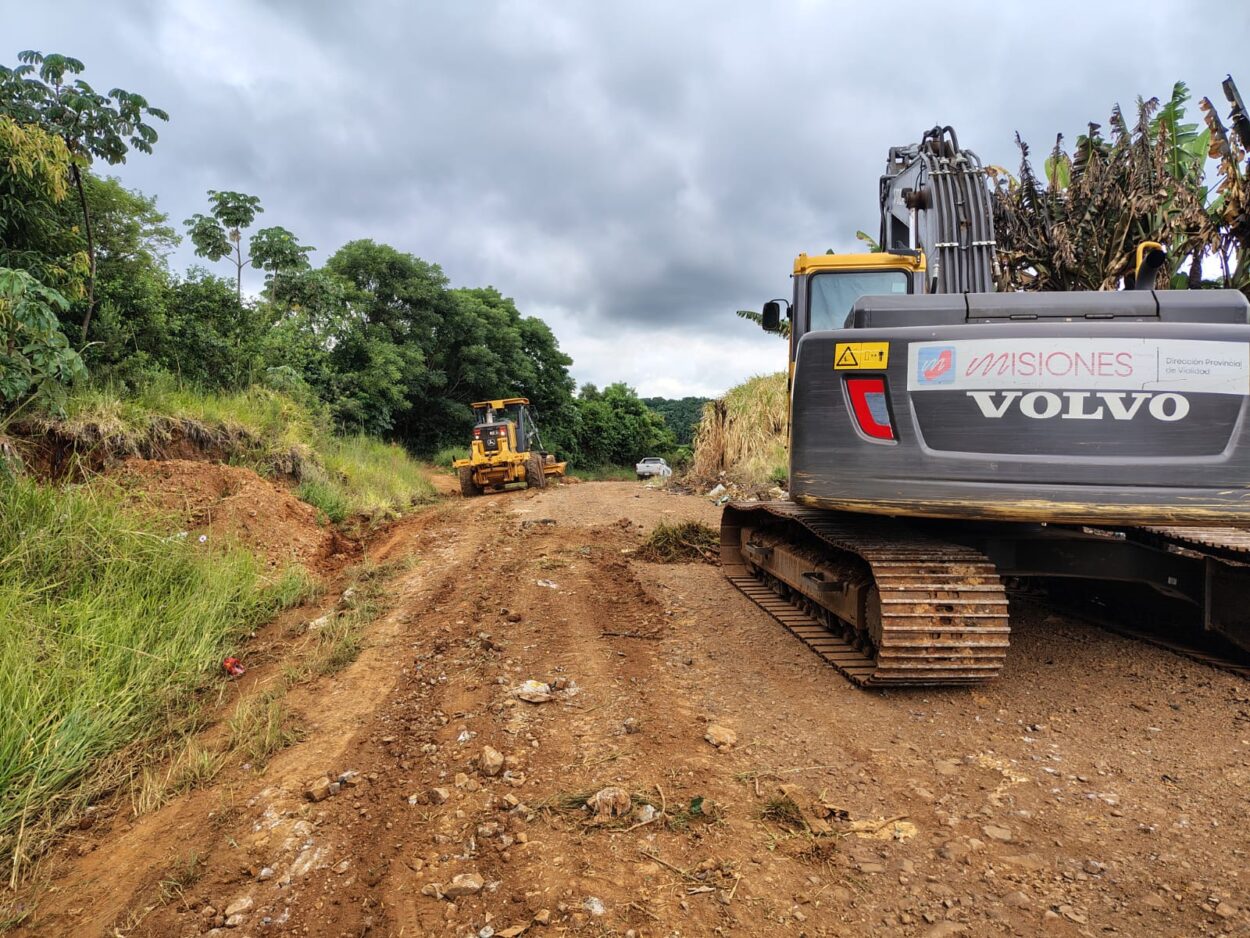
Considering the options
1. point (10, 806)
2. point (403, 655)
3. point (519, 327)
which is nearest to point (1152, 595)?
point (403, 655)

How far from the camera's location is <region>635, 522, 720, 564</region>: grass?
24.0 feet

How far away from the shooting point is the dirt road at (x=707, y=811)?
191 cm

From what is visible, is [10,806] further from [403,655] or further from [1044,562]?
[1044,562]

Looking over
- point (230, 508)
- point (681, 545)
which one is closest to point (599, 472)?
point (681, 545)

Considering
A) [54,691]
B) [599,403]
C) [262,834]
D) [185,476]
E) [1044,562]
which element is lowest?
[262,834]

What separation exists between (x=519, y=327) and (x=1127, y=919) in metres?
35.0

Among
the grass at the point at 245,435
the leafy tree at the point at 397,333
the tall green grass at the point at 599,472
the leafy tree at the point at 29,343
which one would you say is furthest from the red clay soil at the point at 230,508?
the tall green grass at the point at 599,472

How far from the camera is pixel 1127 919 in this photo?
1824mm

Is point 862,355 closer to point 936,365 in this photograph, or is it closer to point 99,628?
point 936,365

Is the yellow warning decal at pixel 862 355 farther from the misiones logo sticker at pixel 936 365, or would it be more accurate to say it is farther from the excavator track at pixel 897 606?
the excavator track at pixel 897 606

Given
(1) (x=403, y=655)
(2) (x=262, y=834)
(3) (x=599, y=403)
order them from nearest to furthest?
(2) (x=262, y=834) < (1) (x=403, y=655) < (3) (x=599, y=403)

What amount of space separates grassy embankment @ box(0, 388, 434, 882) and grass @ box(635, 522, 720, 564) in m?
3.41

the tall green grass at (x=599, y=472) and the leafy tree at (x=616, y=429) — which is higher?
the leafy tree at (x=616, y=429)

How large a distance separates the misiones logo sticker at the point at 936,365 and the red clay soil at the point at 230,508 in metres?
5.36
